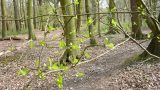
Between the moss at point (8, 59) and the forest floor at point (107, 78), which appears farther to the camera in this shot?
the moss at point (8, 59)

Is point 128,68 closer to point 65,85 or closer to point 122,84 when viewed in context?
point 122,84

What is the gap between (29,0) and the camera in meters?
24.0

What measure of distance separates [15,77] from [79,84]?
3.36 m

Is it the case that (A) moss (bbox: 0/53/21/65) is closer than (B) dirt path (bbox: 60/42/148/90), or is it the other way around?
(B) dirt path (bbox: 60/42/148/90)

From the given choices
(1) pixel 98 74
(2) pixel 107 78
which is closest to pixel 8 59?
(1) pixel 98 74

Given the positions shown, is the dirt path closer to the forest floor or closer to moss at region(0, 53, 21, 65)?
the forest floor

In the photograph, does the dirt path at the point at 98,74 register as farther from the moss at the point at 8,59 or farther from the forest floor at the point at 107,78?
the moss at the point at 8,59

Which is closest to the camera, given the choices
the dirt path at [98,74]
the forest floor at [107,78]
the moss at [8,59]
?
the forest floor at [107,78]

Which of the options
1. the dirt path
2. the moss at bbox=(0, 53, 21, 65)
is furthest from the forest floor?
the moss at bbox=(0, 53, 21, 65)

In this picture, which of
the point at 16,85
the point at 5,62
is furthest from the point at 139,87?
the point at 5,62

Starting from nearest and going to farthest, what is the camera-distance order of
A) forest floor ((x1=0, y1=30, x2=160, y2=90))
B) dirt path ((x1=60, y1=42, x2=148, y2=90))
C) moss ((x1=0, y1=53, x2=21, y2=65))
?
forest floor ((x1=0, y1=30, x2=160, y2=90)), dirt path ((x1=60, y1=42, x2=148, y2=90)), moss ((x1=0, y1=53, x2=21, y2=65))

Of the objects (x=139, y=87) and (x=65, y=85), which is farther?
(x=65, y=85)

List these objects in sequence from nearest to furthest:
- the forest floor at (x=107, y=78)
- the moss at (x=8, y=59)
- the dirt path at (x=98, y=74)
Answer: the forest floor at (x=107, y=78) < the dirt path at (x=98, y=74) < the moss at (x=8, y=59)

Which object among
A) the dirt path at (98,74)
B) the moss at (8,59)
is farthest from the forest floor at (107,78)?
the moss at (8,59)
